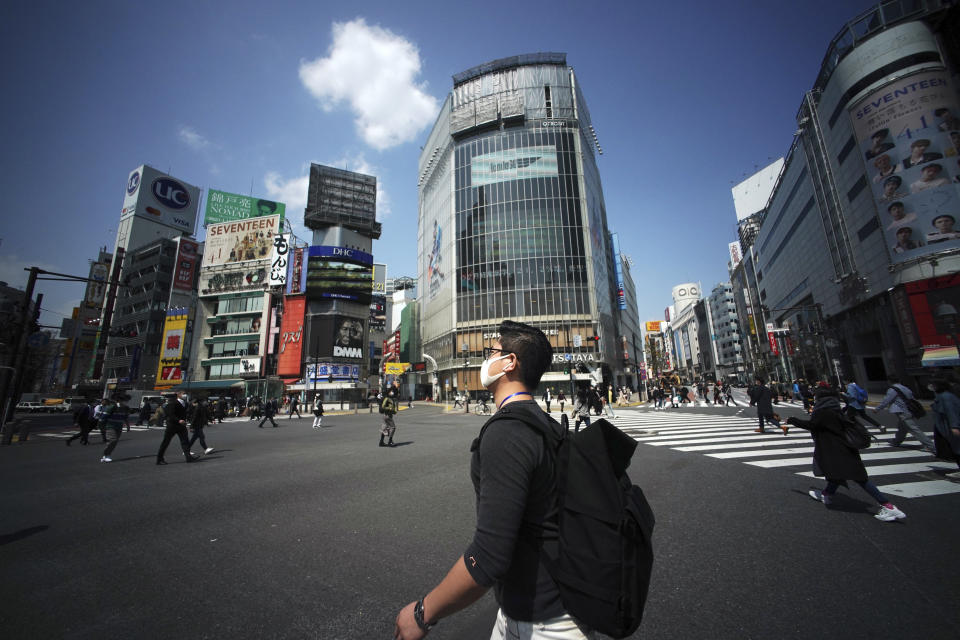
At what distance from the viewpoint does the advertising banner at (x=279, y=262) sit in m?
53.7

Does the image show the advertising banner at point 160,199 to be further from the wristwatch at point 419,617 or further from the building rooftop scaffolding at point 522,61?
the wristwatch at point 419,617

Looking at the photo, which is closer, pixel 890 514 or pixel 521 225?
pixel 890 514

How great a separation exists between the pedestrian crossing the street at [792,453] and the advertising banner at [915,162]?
25.1m

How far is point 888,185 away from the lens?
1068 inches

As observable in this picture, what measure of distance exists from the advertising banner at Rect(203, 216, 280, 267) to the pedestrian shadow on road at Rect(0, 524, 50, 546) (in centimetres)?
5804

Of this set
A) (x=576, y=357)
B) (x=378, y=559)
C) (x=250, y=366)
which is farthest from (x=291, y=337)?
(x=378, y=559)

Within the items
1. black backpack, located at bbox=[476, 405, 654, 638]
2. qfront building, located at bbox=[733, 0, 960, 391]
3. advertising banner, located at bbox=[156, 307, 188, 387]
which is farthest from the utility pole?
advertising banner, located at bbox=[156, 307, 188, 387]

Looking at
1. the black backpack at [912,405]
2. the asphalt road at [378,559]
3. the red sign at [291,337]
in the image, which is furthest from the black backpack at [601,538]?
the red sign at [291,337]

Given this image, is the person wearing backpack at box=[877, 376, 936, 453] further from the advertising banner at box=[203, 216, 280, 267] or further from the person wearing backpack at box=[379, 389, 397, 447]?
the advertising banner at box=[203, 216, 280, 267]

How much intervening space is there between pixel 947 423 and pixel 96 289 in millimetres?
99471

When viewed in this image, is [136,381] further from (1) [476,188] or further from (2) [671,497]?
(2) [671,497]

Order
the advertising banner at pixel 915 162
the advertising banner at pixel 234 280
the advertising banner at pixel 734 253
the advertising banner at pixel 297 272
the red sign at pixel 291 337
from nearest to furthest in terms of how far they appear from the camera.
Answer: the advertising banner at pixel 915 162, the red sign at pixel 291 337, the advertising banner at pixel 297 272, the advertising banner at pixel 234 280, the advertising banner at pixel 734 253

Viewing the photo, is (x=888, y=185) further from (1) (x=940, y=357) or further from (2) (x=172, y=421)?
(2) (x=172, y=421)

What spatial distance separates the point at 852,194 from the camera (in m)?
31.8
